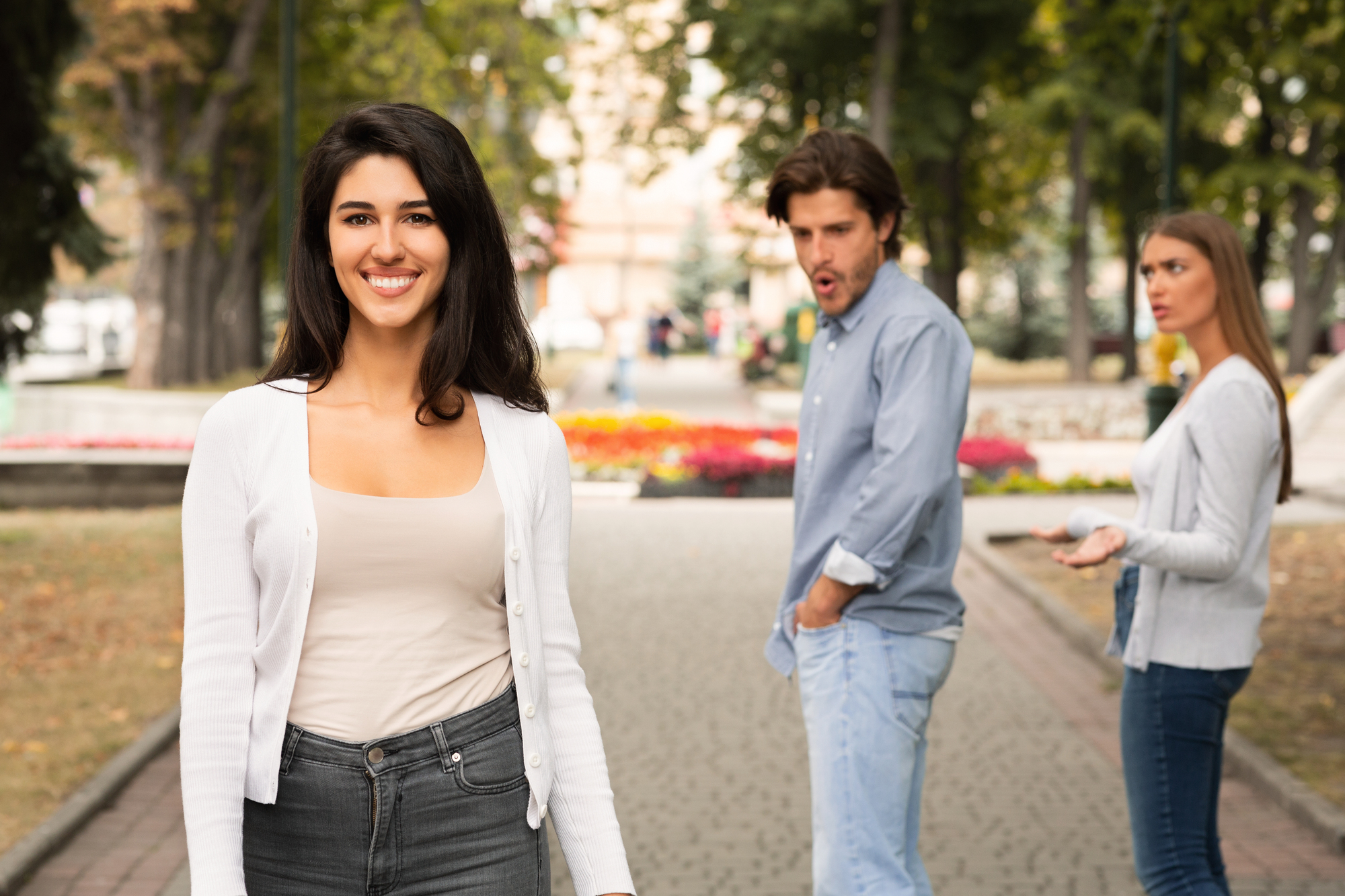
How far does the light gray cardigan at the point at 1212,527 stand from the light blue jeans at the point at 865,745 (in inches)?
20.7

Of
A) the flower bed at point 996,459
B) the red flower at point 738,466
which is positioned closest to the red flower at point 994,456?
the flower bed at point 996,459

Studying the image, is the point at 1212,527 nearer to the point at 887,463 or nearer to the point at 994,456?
the point at 887,463

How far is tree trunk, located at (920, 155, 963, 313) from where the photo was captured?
33.5 meters

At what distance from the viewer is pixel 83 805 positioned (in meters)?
5.68

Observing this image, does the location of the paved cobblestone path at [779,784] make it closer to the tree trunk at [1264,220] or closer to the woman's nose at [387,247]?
the woman's nose at [387,247]

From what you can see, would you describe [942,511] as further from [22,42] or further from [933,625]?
[22,42]

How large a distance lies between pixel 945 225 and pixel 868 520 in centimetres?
3178

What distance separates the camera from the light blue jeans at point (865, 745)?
3.31 m

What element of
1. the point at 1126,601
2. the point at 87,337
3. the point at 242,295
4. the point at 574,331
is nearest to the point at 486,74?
the point at 242,295

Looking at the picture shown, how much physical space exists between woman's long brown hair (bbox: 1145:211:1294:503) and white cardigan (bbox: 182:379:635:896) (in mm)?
2064

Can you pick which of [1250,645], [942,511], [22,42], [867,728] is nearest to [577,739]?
[867,728]

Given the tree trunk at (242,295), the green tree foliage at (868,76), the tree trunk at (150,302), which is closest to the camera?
the tree trunk at (150,302)

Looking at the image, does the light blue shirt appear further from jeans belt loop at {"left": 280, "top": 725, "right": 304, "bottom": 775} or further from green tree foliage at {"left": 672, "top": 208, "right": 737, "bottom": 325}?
green tree foliage at {"left": 672, "top": 208, "right": 737, "bottom": 325}

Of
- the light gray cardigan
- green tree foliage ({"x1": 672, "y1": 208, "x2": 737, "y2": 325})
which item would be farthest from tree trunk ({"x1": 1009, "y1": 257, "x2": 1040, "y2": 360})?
the light gray cardigan
